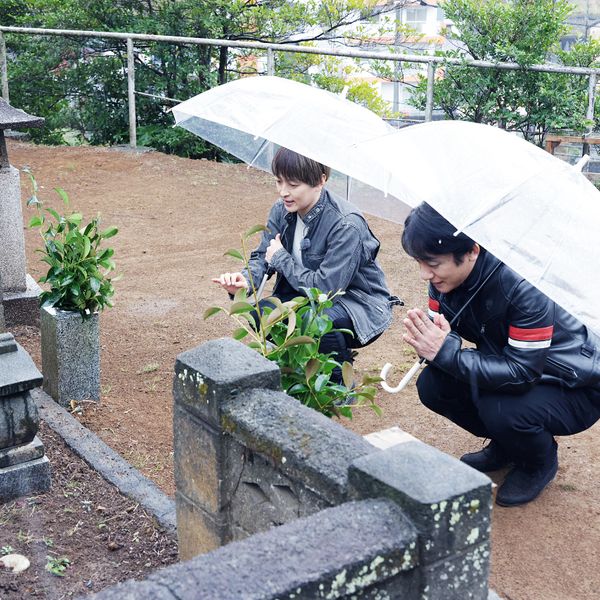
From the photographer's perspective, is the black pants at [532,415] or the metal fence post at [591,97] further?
the metal fence post at [591,97]

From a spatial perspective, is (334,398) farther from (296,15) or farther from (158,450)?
(296,15)

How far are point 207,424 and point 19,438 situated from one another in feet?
3.94

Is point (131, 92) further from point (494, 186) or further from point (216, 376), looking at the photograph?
point (216, 376)

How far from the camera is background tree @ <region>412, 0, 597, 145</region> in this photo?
27.7ft

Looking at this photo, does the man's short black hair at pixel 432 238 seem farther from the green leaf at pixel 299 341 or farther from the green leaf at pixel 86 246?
the green leaf at pixel 86 246

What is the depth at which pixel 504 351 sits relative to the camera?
3.21 meters

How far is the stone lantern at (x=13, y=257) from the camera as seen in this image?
518 cm

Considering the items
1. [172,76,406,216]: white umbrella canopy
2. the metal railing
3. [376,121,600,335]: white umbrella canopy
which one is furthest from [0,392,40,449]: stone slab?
the metal railing

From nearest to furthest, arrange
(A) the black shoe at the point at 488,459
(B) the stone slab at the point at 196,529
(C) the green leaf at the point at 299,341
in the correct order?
1. (B) the stone slab at the point at 196,529
2. (C) the green leaf at the point at 299,341
3. (A) the black shoe at the point at 488,459

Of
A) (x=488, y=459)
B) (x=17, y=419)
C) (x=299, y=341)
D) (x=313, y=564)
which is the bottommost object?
(x=488, y=459)

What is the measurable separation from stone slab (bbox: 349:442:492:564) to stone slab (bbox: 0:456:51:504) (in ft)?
6.11

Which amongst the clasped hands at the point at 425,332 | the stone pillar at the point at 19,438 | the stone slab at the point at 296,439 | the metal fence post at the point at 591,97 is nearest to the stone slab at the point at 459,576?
the stone slab at the point at 296,439

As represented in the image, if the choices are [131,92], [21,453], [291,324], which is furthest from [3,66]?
[291,324]

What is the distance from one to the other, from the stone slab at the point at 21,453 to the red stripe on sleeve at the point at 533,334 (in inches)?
73.9
